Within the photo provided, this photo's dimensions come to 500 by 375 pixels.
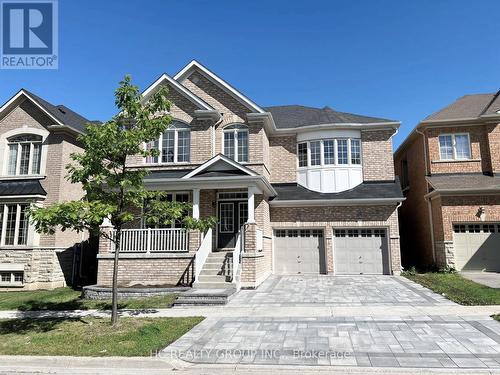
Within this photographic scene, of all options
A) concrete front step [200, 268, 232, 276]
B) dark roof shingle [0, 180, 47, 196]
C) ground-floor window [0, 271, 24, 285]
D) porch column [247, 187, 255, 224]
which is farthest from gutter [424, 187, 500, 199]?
ground-floor window [0, 271, 24, 285]

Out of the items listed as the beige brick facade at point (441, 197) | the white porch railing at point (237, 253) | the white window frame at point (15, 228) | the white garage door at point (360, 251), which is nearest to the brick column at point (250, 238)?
the white porch railing at point (237, 253)

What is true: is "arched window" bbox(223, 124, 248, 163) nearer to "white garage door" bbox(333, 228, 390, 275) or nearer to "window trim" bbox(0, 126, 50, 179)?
"white garage door" bbox(333, 228, 390, 275)

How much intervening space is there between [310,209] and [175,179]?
6950 mm

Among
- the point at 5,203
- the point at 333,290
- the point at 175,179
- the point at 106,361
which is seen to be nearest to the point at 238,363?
the point at 106,361

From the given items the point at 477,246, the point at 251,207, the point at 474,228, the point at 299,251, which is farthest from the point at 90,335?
the point at 474,228

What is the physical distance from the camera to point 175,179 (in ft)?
46.3

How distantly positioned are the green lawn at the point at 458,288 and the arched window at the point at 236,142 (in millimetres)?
9133

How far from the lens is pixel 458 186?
1683 centimetres

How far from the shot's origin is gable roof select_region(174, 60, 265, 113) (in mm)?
→ 17250

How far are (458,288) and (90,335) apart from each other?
11.3 m

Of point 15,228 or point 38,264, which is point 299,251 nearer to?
point 38,264

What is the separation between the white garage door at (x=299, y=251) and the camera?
17.6 m

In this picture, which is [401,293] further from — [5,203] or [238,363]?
[5,203]

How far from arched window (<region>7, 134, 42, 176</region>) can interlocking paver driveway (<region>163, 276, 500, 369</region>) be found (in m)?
12.4
